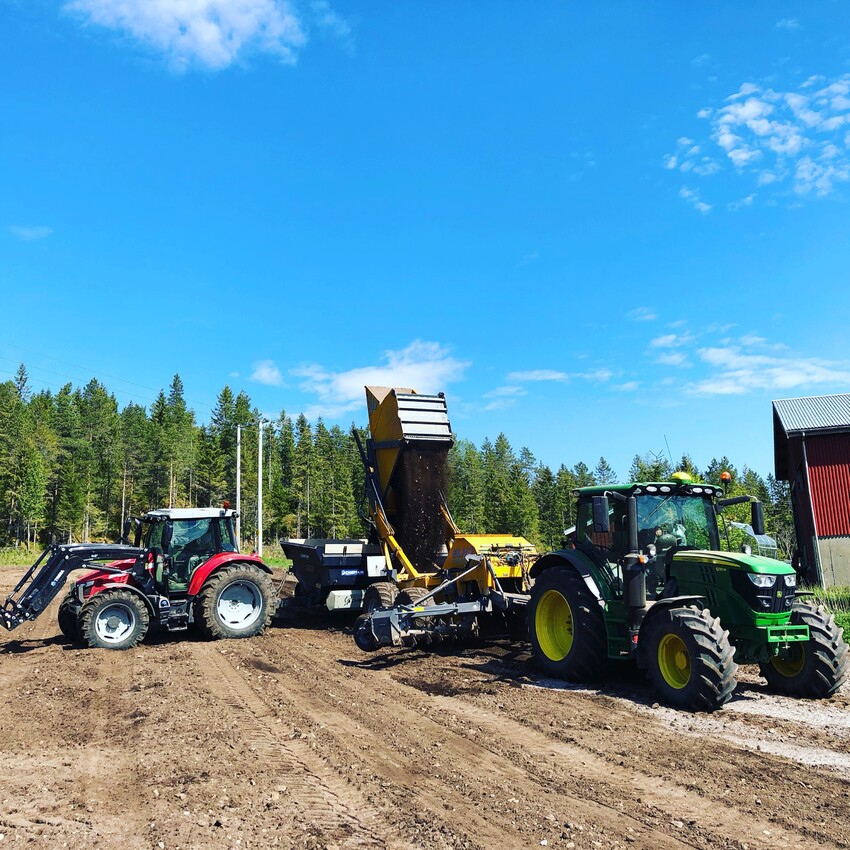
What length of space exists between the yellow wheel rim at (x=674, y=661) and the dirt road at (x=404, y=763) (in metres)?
0.36

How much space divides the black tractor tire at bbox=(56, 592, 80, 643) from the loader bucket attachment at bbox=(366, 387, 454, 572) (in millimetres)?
5429

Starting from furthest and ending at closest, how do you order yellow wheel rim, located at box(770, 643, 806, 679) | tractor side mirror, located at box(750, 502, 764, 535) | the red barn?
the red barn
tractor side mirror, located at box(750, 502, 764, 535)
yellow wheel rim, located at box(770, 643, 806, 679)

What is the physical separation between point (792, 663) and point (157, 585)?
9.34 m

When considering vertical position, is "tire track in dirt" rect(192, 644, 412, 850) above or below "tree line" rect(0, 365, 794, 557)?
below

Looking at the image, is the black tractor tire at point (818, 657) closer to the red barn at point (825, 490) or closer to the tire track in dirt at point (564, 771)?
the tire track in dirt at point (564, 771)

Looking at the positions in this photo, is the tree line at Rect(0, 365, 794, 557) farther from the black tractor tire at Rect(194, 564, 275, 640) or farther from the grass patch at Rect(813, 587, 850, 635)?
the black tractor tire at Rect(194, 564, 275, 640)

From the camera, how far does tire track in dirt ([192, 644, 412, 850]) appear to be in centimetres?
425

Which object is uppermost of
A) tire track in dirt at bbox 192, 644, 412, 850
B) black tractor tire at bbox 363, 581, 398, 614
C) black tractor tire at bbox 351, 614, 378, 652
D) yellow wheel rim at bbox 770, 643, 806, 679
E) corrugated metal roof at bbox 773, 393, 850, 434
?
corrugated metal roof at bbox 773, 393, 850, 434

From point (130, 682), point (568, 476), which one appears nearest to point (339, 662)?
point (130, 682)

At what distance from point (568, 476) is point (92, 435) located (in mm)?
53818

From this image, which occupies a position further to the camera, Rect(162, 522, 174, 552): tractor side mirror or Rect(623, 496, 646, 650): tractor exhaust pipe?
Rect(162, 522, 174, 552): tractor side mirror

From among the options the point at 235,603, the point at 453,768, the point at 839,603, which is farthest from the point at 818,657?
the point at 839,603

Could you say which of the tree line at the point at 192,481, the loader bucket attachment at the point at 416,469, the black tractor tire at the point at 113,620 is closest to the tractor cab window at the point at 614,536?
the loader bucket attachment at the point at 416,469

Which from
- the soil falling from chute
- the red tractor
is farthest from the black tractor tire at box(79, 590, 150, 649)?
the soil falling from chute
